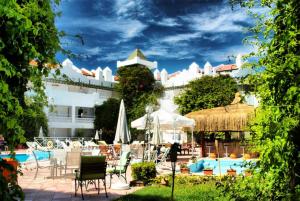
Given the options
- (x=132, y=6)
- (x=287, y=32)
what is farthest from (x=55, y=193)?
(x=132, y=6)

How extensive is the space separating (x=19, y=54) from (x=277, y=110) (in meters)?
2.14

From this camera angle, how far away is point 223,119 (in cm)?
1617

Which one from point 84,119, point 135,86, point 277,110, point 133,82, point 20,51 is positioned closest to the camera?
point 20,51

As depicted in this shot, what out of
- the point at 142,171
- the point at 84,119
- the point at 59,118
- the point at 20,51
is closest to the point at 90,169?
the point at 142,171

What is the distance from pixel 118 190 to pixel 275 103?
6.53 meters

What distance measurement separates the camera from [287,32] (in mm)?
3160

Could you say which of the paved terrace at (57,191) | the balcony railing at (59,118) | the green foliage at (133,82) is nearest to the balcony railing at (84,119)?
the balcony railing at (59,118)

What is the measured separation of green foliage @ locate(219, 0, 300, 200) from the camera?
116 inches

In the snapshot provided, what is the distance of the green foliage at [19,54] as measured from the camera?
254 centimetres

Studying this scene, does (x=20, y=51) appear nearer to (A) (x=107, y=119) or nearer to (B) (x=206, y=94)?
(B) (x=206, y=94)

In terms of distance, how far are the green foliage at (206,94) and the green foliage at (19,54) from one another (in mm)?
29204

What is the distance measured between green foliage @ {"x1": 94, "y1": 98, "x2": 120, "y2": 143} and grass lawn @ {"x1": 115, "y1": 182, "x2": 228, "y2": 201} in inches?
1053

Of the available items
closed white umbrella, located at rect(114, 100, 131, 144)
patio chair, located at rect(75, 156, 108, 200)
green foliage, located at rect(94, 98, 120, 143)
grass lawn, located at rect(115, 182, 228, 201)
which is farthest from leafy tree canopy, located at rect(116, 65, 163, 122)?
patio chair, located at rect(75, 156, 108, 200)

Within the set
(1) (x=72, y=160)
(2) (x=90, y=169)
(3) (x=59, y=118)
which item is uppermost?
(3) (x=59, y=118)
